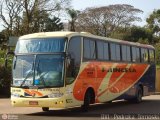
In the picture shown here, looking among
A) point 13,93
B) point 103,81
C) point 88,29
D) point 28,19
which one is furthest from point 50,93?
point 88,29

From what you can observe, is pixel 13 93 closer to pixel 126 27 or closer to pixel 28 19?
Result: pixel 28 19

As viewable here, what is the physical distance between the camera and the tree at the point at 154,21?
82812 millimetres

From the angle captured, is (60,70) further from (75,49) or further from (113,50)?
(113,50)

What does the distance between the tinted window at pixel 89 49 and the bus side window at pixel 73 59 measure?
525mm

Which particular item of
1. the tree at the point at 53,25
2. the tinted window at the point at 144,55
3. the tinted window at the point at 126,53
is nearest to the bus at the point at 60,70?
the tinted window at the point at 126,53

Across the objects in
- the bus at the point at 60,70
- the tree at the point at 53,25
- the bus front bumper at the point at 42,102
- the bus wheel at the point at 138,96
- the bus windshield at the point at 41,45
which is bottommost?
the bus wheel at the point at 138,96

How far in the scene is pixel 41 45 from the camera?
57.8 ft

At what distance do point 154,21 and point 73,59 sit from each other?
223 ft

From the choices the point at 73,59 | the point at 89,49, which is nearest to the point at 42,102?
the point at 73,59

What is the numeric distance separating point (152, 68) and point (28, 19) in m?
29.2

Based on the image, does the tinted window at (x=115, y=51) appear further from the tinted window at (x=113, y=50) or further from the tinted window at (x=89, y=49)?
the tinted window at (x=89, y=49)

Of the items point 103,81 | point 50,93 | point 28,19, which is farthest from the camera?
point 28,19

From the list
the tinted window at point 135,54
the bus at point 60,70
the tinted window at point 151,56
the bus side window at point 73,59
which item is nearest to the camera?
the bus at point 60,70

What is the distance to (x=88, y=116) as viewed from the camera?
663 inches
